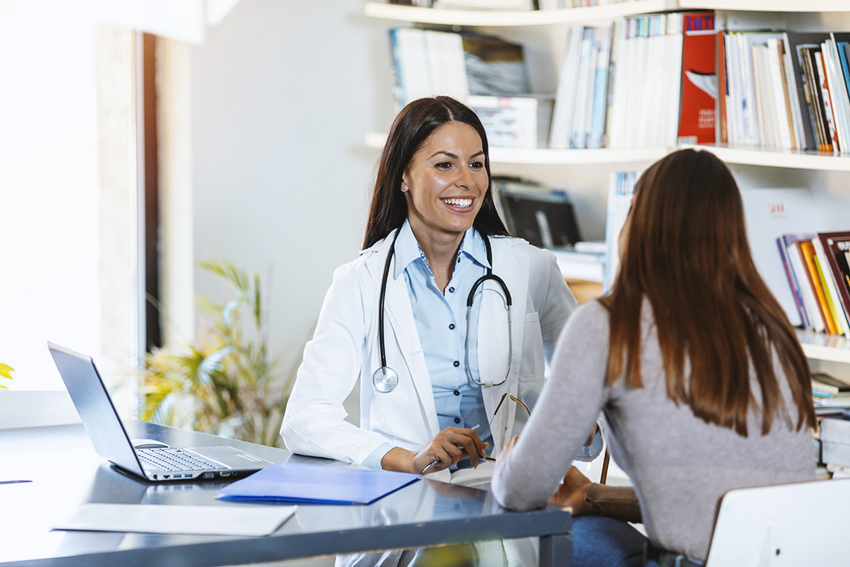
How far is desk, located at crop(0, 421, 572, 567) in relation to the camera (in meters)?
0.98

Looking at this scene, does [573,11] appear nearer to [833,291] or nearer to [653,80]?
[653,80]

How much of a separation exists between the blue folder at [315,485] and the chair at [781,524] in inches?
17.8

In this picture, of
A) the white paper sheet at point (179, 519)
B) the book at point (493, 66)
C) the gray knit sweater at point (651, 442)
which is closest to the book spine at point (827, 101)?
the book at point (493, 66)

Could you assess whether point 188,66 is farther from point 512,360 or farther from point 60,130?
point 512,360

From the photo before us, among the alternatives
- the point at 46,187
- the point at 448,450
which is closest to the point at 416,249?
the point at 448,450

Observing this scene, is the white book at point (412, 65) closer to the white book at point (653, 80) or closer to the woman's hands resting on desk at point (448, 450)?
the white book at point (653, 80)

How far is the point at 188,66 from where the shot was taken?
290 cm

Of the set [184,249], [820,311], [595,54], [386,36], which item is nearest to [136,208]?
[184,249]

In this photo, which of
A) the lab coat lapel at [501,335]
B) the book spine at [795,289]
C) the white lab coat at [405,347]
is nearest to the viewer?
the white lab coat at [405,347]

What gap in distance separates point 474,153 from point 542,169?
109 centimetres

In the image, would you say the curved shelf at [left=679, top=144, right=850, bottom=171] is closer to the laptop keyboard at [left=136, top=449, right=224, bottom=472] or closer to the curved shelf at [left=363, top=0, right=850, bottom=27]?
the curved shelf at [left=363, top=0, right=850, bottom=27]

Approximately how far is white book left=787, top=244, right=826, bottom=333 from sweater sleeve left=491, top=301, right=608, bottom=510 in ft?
4.13

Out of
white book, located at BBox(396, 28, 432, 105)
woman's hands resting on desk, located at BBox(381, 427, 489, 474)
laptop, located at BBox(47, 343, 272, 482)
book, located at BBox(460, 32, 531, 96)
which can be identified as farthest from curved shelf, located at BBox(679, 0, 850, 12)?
laptop, located at BBox(47, 343, 272, 482)

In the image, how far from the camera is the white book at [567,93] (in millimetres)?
2537
